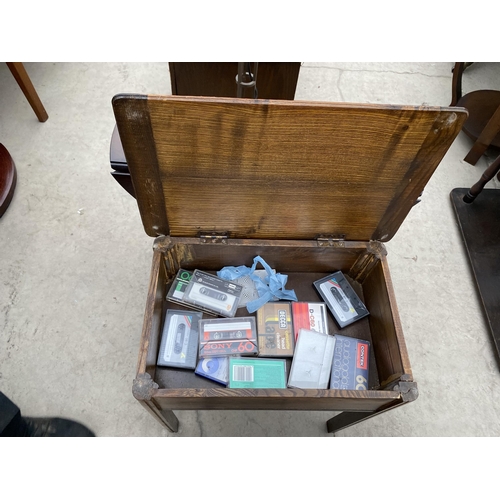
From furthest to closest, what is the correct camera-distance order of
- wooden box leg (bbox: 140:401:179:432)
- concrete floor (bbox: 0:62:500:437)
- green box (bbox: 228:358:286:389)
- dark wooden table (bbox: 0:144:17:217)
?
1. dark wooden table (bbox: 0:144:17:217)
2. concrete floor (bbox: 0:62:500:437)
3. green box (bbox: 228:358:286:389)
4. wooden box leg (bbox: 140:401:179:432)

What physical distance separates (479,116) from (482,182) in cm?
54

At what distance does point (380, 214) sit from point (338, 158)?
0.82 ft

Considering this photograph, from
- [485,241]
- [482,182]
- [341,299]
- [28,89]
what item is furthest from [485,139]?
[28,89]

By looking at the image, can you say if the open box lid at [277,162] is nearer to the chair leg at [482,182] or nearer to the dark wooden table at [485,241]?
the dark wooden table at [485,241]

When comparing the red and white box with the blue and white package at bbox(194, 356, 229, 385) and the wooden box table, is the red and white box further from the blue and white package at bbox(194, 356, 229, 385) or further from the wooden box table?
the blue and white package at bbox(194, 356, 229, 385)

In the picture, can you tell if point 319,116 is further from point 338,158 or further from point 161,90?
point 161,90

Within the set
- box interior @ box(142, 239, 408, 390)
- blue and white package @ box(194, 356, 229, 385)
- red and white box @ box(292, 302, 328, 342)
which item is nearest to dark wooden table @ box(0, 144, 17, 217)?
box interior @ box(142, 239, 408, 390)

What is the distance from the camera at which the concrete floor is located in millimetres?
1501

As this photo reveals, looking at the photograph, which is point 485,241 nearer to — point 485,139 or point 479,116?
point 485,139

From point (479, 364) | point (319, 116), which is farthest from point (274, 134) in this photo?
point (479, 364)

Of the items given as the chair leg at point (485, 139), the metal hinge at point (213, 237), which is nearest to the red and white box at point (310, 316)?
the metal hinge at point (213, 237)

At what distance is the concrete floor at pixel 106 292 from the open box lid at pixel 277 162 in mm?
767

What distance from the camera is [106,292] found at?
5.63 feet

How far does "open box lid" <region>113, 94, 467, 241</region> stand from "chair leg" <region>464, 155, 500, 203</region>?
3.79 ft
